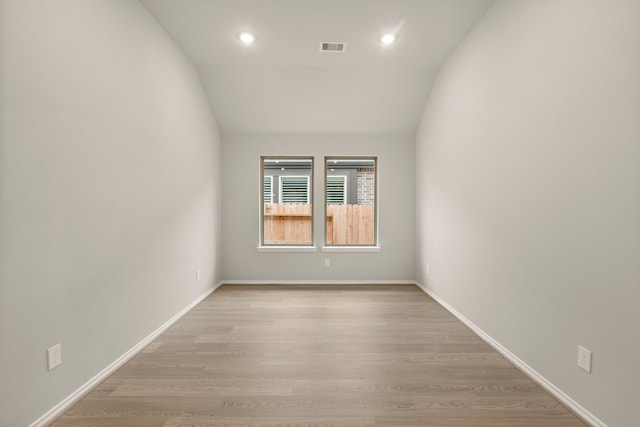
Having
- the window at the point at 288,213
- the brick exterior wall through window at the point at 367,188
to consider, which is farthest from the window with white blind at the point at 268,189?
the brick exterior wall through window at the point at 367,188

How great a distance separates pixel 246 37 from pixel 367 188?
2.77 metres

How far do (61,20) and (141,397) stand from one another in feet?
7.17

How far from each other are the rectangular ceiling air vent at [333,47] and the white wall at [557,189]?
1.20 m

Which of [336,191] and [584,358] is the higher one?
[336,191]

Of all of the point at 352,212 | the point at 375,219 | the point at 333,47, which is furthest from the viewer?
the point at 352,212

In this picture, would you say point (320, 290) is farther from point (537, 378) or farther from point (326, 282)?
point (537, 378)

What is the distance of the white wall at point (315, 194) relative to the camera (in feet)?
14.8

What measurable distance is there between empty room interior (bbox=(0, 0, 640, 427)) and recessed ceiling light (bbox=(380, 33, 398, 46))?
2cm

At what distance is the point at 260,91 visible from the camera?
12.6ft

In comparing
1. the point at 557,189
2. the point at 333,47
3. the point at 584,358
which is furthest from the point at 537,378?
the point at 333,47

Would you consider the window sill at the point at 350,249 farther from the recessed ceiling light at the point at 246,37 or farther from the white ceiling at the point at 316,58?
the recessed ceiling light at the point at 246,37

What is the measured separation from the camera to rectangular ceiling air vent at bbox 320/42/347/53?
10.1ft

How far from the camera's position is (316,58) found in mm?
3377

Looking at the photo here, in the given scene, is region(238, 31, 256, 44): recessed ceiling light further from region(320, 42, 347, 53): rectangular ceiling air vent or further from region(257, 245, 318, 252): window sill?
region(257, 245, 318, 252): window sill
